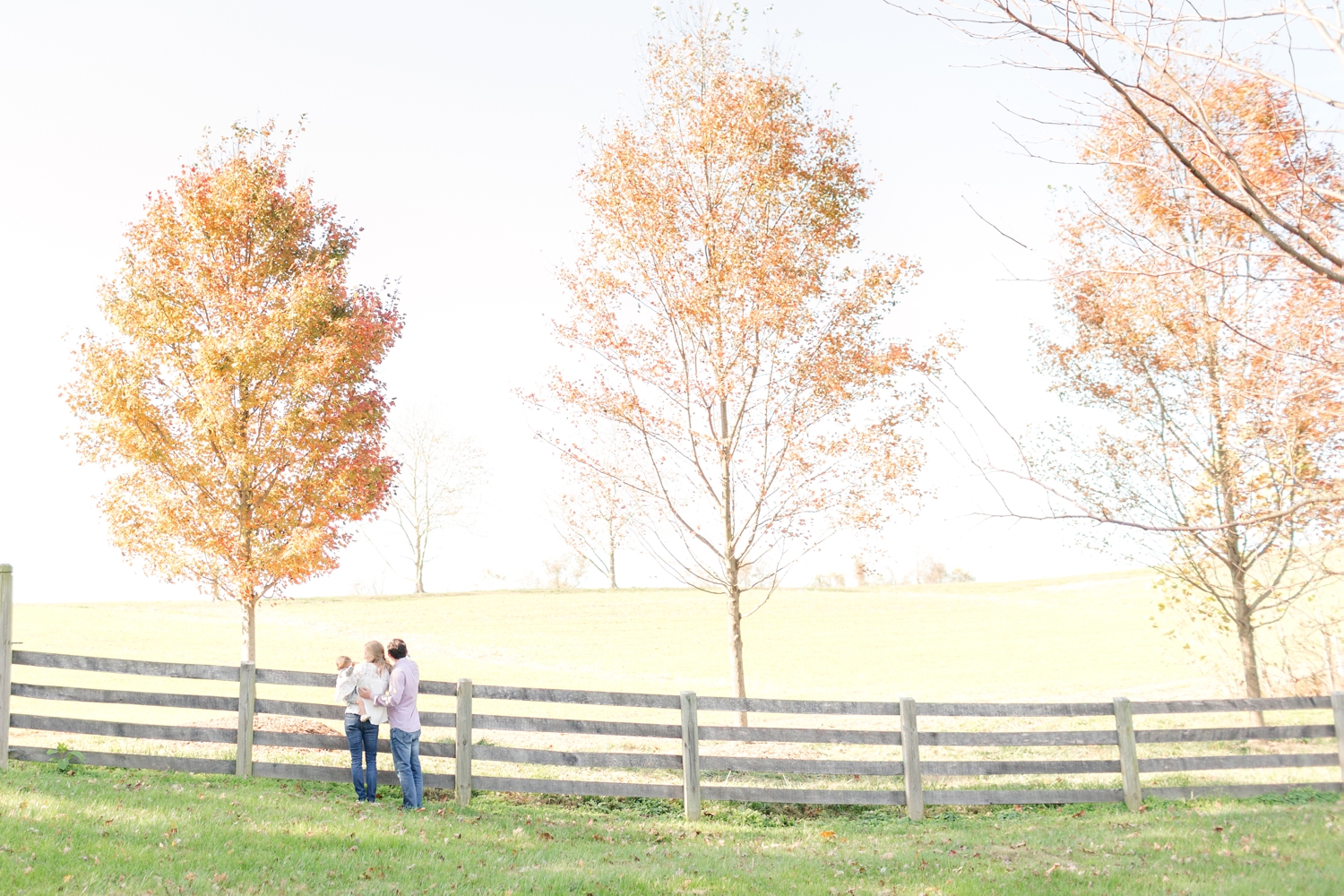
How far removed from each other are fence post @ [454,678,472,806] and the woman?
2.80 ft

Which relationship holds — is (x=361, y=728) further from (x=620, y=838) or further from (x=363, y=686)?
(x=620, y=838)

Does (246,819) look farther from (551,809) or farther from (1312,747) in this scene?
(1312,747)

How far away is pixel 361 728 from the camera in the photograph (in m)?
10.3

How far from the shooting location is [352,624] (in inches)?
1738

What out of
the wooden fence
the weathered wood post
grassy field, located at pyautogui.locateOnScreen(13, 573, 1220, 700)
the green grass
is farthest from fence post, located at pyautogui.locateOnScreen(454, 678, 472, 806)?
grassy field, located at pyautogui.locateOnScreen(13, 573, 1220, 700)

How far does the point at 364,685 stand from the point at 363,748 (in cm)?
71

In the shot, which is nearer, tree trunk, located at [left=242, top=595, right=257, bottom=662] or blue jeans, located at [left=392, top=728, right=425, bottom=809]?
Result: blue jeans, located at [left=392, top=728, right=425, bottom=809]

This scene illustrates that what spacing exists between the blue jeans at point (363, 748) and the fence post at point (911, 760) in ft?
20.0

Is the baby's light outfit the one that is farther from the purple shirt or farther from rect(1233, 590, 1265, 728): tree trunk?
rect(1233, 590, 1265, 728): tree trunk

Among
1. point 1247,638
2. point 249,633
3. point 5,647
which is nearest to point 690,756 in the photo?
point 5,647

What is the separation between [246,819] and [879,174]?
14491 millimetres

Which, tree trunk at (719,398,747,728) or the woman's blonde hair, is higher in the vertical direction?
tree trunk at (719,398,747,728)

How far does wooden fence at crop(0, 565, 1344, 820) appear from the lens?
10469 mm

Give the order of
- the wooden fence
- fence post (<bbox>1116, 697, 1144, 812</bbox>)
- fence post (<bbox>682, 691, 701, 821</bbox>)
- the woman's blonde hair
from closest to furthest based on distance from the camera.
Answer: the woman's blonde hair, the wooden fence, fence post (<bbox>682, 691, 701, 821</bbox>), fence post (<bbox>1116, 697, 1144, 812</bbox>)
